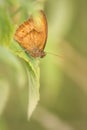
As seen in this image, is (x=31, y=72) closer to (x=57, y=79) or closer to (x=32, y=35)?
(x=32, y=35)


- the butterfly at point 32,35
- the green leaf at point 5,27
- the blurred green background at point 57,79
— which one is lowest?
the blurred green background at point 57,79

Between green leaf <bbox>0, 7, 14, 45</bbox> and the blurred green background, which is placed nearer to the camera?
green leaf <bbox>0, 7, 14, 45</bbox>

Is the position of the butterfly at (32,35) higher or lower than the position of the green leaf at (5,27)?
lower

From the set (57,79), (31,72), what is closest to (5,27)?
(31,72)

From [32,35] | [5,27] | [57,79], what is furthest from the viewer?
[57,79]

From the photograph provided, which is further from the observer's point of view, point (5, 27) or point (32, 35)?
point (32, 35)
